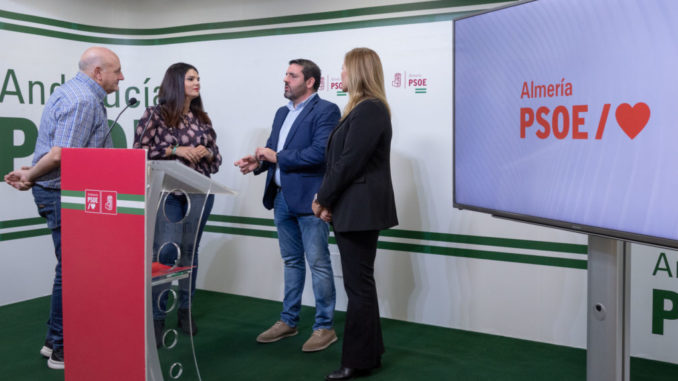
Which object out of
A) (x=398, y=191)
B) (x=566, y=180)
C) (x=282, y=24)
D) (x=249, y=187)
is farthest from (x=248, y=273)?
(x=566, y=180)

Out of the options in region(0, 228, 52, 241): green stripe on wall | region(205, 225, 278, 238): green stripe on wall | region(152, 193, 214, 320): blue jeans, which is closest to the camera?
region(152, 193, 214, 320): blue jeans

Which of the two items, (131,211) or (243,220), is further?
(243,220)

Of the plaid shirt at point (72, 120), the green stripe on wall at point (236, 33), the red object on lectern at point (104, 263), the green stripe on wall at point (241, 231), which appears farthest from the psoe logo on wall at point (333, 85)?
the red object on lectern at point (104, 263)

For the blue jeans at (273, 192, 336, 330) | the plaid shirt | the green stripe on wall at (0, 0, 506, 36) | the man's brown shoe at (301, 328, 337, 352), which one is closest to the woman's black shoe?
the man's brown shoe at (301, 328, 337, 352)

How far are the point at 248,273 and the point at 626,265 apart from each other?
3.34 m

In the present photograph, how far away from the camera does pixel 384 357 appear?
3324 millimetres

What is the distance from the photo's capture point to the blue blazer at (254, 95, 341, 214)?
3.33 meters

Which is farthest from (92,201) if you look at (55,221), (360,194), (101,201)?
(360,194)

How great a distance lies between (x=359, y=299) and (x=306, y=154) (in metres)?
0.89

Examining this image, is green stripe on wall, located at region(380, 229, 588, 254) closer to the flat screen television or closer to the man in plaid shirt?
the flat screen television

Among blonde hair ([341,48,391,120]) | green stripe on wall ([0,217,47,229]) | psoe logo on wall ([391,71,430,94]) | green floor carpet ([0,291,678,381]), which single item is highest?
psoe logo on wall ([391,71,430,94])

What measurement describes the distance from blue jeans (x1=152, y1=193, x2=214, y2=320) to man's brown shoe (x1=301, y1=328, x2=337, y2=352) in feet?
3.63

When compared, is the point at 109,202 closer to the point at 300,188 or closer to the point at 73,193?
the point at 73,193

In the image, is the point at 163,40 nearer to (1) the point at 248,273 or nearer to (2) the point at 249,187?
(2) the point at 249,187
